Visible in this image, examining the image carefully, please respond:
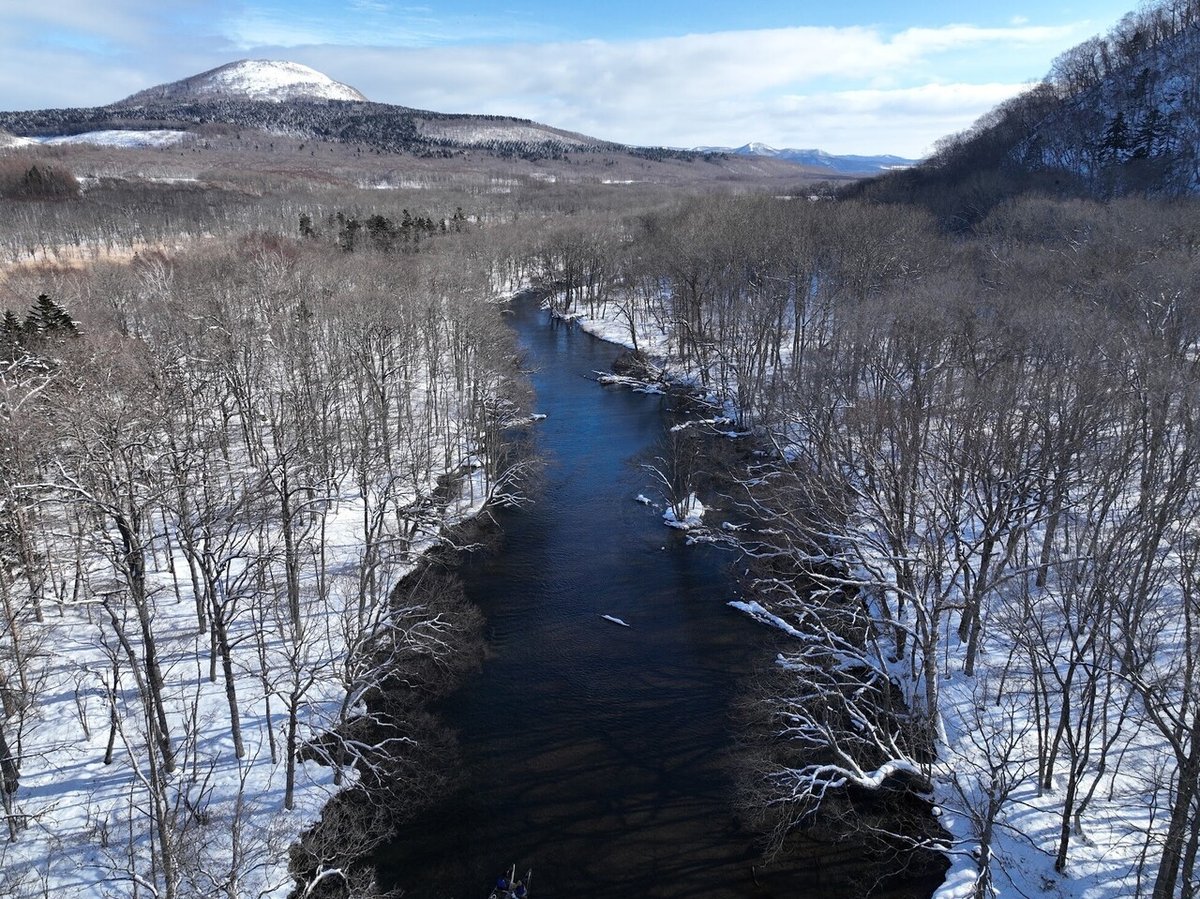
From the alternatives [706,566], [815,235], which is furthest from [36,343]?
[815,235]

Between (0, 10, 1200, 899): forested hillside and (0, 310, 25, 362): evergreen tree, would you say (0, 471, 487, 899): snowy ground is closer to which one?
(0, 10, 1200, 899): forested hillside

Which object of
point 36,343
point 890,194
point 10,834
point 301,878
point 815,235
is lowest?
point 301,878

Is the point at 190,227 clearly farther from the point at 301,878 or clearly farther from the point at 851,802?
the point at 851,802

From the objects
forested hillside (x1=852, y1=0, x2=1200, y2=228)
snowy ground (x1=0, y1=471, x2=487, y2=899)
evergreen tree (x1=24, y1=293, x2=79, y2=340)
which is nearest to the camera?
snowy ground (x1=0, y1=471, x2=487, y2=899)

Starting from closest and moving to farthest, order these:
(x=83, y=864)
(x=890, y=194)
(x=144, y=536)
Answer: (x=83, y=864) < (x=144, y=536) < (x=890, y=194)

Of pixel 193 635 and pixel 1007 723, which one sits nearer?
pixel 1007 723

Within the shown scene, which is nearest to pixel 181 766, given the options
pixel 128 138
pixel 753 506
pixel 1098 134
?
pixel 753 506

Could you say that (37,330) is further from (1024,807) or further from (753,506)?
(1024,807)

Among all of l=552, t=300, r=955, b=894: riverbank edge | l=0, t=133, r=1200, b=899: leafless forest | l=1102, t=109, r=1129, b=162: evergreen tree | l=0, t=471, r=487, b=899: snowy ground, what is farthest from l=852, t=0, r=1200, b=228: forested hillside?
l=0, t=471, r=487, b=899: snowy ground

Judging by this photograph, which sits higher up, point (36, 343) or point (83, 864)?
point (36, 343)
